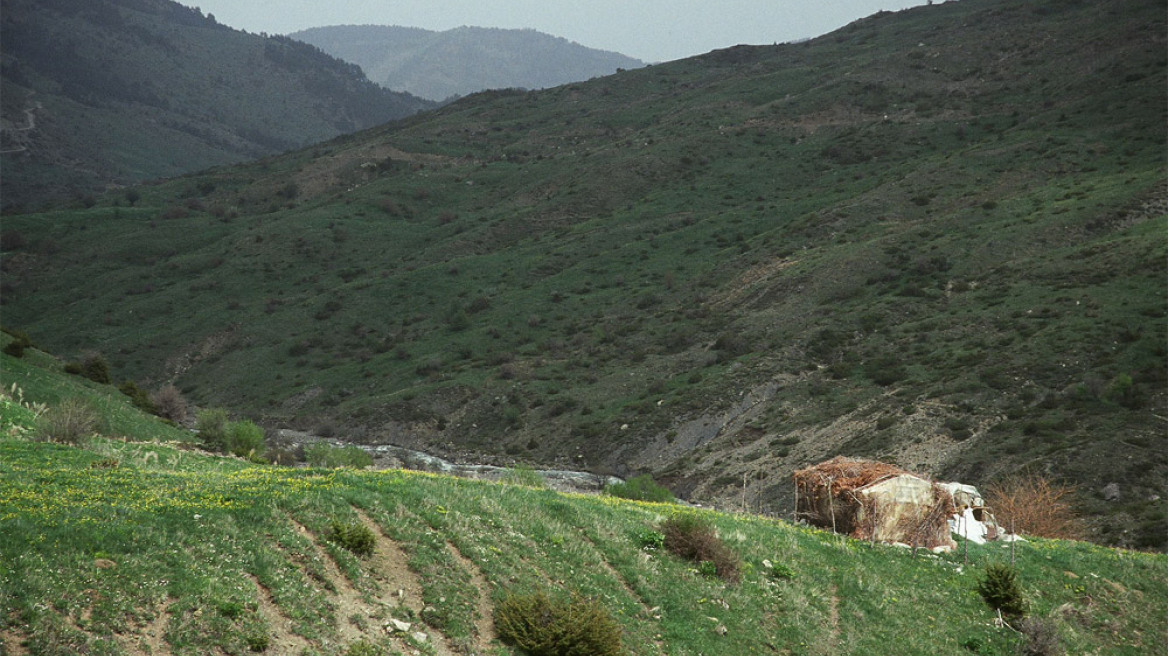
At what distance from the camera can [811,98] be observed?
14638cm

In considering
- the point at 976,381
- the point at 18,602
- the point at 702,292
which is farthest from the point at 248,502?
the point at 702,292

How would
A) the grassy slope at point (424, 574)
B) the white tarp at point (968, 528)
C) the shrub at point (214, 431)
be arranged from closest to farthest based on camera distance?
the grassy slope at point (424, 574)
the white tarp at point (968, 528)
the shrub at point (214, 431)

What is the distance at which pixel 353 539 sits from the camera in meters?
16.3

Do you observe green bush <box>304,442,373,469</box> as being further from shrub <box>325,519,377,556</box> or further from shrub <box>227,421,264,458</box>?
A: shrub <box>325,519,377,556</box>

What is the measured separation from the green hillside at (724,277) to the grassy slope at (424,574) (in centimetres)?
2564

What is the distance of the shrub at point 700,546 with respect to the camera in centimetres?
2072

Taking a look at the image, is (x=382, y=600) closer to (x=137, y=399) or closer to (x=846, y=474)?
(x=846, y=474)

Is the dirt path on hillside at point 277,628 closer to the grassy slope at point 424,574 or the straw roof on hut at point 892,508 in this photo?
the grassy slope at point 424,574

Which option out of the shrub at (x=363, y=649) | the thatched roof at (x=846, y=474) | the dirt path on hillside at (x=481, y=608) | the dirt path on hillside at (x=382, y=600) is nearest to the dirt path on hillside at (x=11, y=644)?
the shrub at (x=363, y=649)

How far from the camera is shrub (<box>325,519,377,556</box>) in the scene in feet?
53.6

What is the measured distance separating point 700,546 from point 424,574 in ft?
24.2

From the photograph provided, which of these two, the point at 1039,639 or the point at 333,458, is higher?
the point at 1039,639

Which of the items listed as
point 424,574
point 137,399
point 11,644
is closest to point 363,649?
point 424,574

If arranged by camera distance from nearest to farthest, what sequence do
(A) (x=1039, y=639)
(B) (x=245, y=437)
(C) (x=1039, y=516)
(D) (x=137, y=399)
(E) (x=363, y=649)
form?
(E) (x=363, y=649) → (A) (x=1039, y=639) → (C) (x=1039, y=516) → (B) (x=245, y=437) → (D) (x=137, y=399)
